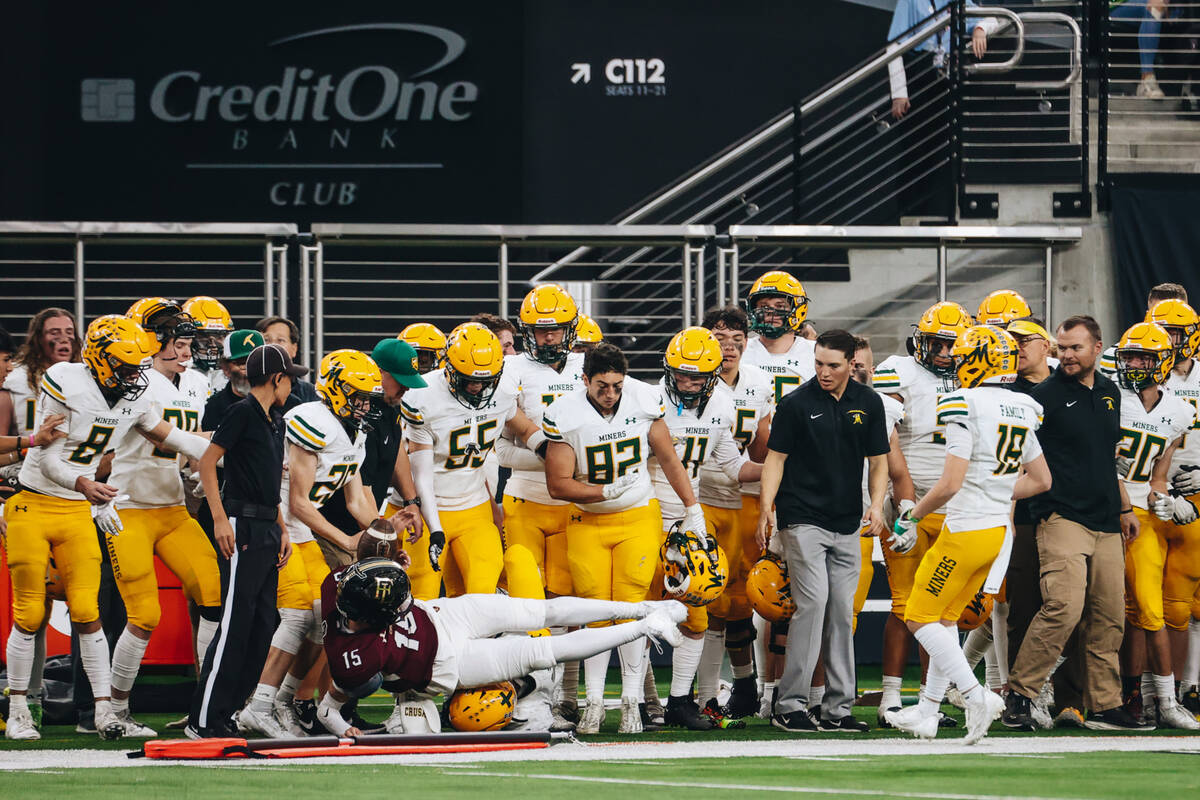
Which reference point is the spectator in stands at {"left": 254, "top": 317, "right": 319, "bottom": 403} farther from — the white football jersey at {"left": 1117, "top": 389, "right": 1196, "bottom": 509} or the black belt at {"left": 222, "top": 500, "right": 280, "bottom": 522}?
the white football jersey at {"left": 1117, "top": 389, "right": 1196, "bottom": 509}

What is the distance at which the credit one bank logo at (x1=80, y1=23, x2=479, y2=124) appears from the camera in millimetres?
15336

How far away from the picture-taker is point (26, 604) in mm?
9156

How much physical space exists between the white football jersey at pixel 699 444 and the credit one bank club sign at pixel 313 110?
244 inches

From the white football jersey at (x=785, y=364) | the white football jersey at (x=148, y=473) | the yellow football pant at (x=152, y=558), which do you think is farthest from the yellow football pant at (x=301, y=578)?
the white football jersey at (x=785, y=364)

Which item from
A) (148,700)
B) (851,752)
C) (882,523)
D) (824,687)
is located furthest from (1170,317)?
(148,700)

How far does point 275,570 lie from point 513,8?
8.07 meters

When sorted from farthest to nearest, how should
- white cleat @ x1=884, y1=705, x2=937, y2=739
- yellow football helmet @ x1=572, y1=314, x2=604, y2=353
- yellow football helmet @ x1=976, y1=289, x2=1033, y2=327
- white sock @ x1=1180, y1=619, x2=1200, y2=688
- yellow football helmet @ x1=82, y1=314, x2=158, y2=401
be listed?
yellow football helmet @ x1=572, y1=314, x2=604, y2=353, yellow football helmet @ x1=976, y1=289, x2=1033, y2=327, white sock @ x1=1180, y1=619, x2=1200, y2=688, yellow football helmet @ x1=82, y1=314, x2=158, y2=401, white cleat @ x1=884, y1=705, x2=937, y2=739

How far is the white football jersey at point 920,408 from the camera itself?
10211 millimetres

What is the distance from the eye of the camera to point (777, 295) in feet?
34.3

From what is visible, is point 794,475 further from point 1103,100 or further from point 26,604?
point 1103,100

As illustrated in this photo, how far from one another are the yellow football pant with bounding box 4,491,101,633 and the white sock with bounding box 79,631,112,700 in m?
0.11

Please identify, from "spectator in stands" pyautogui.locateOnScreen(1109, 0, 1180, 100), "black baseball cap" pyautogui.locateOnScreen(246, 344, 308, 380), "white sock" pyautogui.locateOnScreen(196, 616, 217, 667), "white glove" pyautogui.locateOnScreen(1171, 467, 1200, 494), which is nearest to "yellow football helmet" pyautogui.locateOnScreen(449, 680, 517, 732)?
"white sock" pyautogui.locateOnScreen(196, 616, 217, 667)

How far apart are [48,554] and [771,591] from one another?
12.9 ft

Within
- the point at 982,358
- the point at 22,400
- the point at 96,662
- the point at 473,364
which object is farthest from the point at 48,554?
the point at 982,358
